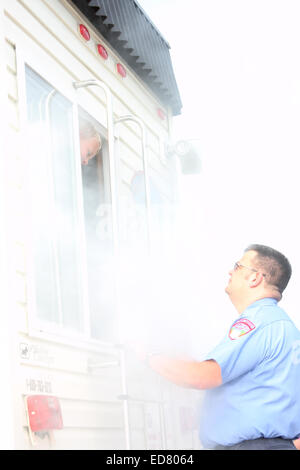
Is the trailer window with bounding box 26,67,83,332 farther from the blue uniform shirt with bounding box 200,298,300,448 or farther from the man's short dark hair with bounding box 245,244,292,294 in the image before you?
the man's short dark hair with bounding box 245,244,292,294

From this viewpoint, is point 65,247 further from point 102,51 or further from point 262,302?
point 102,51

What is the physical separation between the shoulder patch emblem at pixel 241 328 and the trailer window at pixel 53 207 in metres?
0.78

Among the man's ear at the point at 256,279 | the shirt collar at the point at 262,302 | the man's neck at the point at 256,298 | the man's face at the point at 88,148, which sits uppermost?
the man's face at the point at 88,148

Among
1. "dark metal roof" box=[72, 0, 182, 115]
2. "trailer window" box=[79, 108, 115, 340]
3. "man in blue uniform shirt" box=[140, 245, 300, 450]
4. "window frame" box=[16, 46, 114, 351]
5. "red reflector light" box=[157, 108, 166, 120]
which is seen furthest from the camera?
"red reflector light" box=[157, 108, 166, 120]

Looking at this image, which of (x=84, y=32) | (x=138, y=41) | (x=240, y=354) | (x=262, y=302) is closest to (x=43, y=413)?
(x=240, y=354)

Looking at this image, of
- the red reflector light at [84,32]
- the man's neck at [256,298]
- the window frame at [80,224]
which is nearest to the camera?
the window frame at [80,224]

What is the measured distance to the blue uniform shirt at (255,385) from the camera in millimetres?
3172

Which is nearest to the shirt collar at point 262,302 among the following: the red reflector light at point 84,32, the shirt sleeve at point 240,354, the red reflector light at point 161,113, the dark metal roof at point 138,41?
the shirt sleeve at point 240,354

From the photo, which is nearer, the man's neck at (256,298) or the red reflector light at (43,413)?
the red reflector light at (43,413)

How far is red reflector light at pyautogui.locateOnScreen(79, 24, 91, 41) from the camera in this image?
13.4 ft

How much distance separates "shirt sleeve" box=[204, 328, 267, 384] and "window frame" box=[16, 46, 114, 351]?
67cm

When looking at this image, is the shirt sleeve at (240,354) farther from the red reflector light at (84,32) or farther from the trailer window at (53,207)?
the red reflector light at (84,32)

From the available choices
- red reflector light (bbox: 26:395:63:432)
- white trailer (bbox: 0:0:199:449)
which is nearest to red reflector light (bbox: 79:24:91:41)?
white trailer (bbox: 0:0:199:449)
